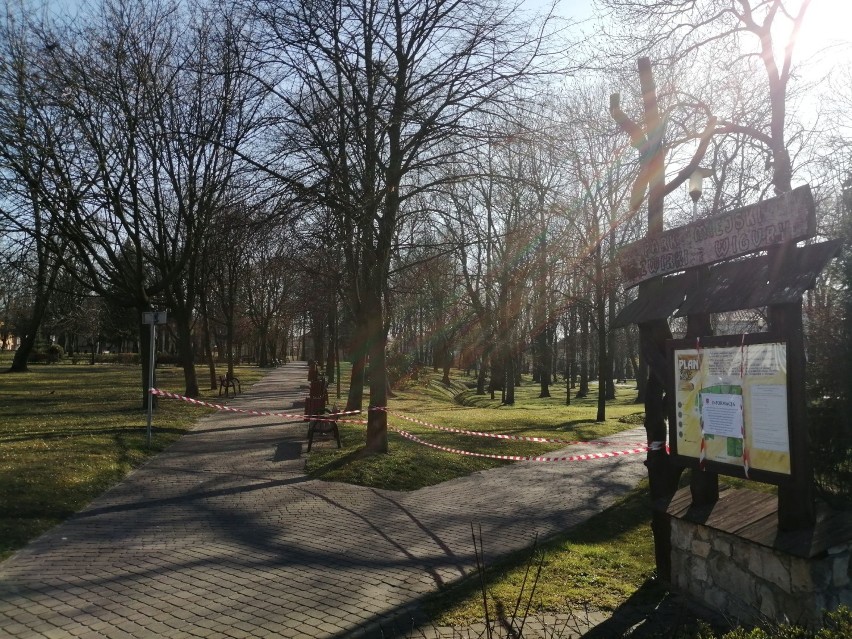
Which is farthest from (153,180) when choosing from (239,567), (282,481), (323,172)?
(239,567)

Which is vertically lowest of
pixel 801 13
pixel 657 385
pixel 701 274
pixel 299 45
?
pixel 657 385

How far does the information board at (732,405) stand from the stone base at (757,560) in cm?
40

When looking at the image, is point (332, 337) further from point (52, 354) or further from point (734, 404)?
point (52, 354)

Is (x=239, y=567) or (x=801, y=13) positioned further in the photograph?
(x=801, y=13)

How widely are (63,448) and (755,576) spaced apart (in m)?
11.1

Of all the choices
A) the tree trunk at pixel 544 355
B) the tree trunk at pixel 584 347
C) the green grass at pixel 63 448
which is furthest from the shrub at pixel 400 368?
the green grass at pixel 63 448

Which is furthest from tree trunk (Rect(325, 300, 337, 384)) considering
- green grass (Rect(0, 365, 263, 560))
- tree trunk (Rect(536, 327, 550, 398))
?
tree trunk (Rect(536, 327, 550, 398))

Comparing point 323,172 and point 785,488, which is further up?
point 323,172

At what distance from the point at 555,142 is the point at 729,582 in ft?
26.1

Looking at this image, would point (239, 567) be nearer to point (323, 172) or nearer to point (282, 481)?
point (282, 481)

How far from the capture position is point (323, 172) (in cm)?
1255

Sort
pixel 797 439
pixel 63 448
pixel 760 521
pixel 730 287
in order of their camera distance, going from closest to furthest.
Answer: pixel 797 439
pixel 760 521
pixel 730 287
pixel 63 448

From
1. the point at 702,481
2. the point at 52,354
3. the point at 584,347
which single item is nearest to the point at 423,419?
the point at 702,481

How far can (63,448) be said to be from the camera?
11953mm
